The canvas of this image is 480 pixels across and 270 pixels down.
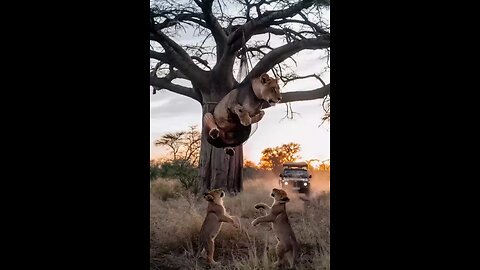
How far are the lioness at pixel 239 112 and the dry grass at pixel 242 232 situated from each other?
0.87ft

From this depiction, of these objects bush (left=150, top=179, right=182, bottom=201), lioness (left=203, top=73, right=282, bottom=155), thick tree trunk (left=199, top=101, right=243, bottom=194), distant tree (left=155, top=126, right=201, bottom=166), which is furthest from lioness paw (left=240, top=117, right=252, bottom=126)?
bush (left=150, top=179, right=182, bottom=201)

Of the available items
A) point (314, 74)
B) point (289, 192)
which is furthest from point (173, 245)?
point (314, 74)

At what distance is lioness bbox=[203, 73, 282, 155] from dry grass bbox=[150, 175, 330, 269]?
265 millimetres

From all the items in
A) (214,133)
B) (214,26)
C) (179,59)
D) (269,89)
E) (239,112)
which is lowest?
(214,133)

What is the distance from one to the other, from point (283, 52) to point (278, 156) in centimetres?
55

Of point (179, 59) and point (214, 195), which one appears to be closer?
point (214, 195)

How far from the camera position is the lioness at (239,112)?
3285mm

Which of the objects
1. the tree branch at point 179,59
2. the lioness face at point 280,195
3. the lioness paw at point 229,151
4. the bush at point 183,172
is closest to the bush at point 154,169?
the bush at point 183,172

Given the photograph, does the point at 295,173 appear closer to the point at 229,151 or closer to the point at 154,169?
the point at 229,151

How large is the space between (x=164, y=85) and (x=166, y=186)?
1.78 ft

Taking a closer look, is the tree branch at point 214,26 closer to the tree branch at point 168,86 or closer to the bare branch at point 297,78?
the tree branch at point 168,86

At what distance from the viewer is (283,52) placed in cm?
332

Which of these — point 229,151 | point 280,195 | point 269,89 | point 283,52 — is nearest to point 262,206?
point 280,195

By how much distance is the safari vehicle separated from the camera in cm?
327
